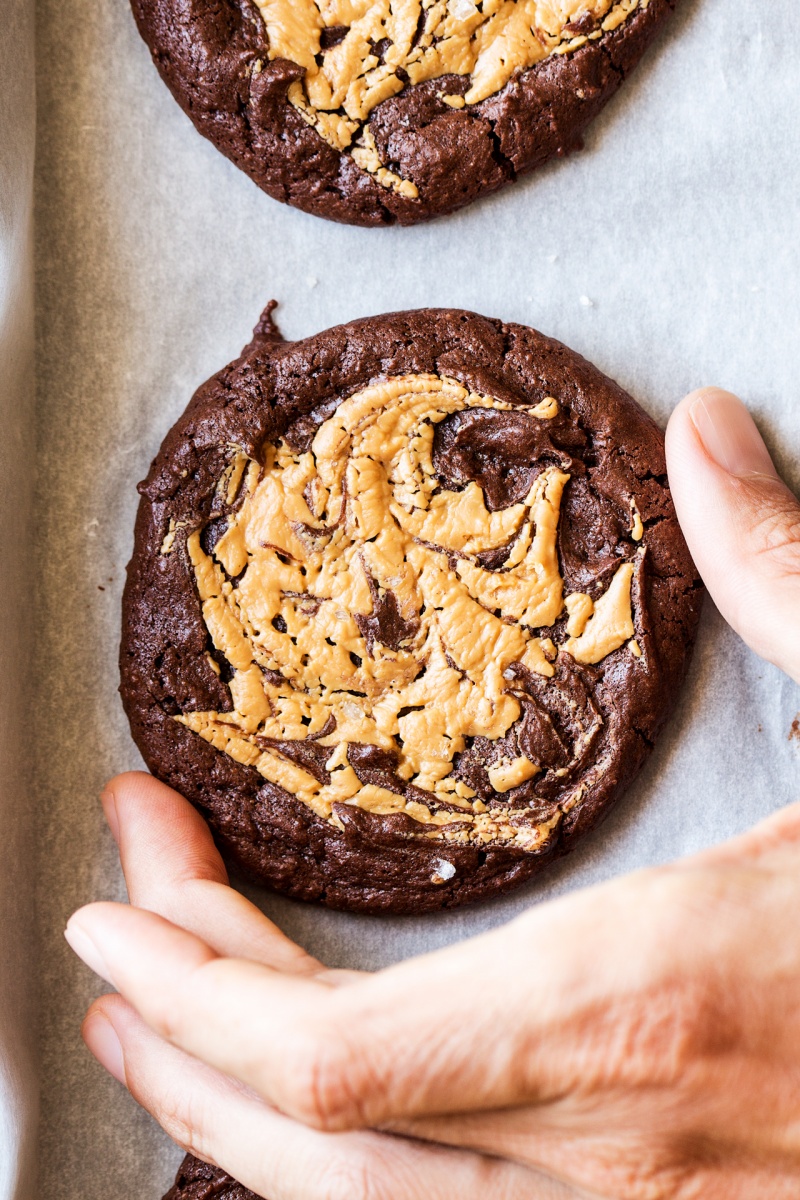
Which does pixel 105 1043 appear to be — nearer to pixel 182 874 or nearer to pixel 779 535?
pixel 182 874

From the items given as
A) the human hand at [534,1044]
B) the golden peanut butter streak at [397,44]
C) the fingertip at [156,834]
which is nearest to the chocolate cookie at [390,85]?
the golden peanut butter streak at [397,44]

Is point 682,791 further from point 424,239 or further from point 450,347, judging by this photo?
point 424,239

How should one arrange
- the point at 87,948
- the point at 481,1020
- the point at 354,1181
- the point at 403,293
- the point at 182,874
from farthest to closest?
the point at 403,293 → the point at 182,874 → the point at 87,948 → the point at 354,1181 → the point at 481,1020

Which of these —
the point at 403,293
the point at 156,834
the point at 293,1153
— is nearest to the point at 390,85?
the point at 403,293

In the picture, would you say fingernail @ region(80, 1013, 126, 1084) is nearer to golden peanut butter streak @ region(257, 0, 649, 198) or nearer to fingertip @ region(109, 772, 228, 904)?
fingertip @ region(109, 772, 228, 904)

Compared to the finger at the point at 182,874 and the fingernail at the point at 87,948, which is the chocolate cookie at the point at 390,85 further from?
the fingernail at the point at 87,948
